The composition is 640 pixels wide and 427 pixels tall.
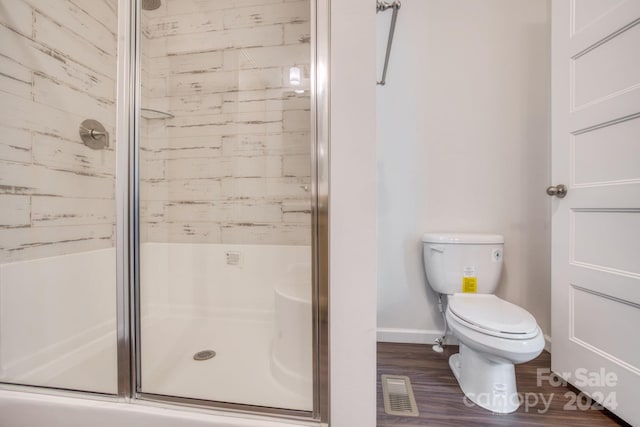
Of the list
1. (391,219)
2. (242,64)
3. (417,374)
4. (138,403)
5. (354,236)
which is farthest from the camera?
(391,219)

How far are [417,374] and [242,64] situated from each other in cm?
193

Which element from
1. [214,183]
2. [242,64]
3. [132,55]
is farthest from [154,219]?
[242,64]

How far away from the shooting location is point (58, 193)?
1269 millimetres

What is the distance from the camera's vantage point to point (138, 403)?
0.95 m

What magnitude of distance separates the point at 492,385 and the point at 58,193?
213cm

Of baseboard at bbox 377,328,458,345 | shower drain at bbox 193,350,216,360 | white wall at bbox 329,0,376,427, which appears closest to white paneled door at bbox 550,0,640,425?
baseboard at bbox 377,328,458,345

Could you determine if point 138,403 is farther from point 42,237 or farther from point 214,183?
point 214,183

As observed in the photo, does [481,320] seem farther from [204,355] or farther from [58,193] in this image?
[58,193]

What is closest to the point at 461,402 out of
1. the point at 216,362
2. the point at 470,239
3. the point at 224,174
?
Result: the point at 470,239

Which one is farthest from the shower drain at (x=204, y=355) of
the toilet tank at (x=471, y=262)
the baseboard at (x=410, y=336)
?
the toilet tank at (x=471, y=262)

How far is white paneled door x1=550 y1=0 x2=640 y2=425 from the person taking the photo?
1.00m

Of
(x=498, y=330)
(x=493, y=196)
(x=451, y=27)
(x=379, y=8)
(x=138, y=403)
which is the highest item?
(x=451, y=27)

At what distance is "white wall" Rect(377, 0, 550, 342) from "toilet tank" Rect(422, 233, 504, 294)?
0.61 ft

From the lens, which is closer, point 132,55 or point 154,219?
point 132,55
